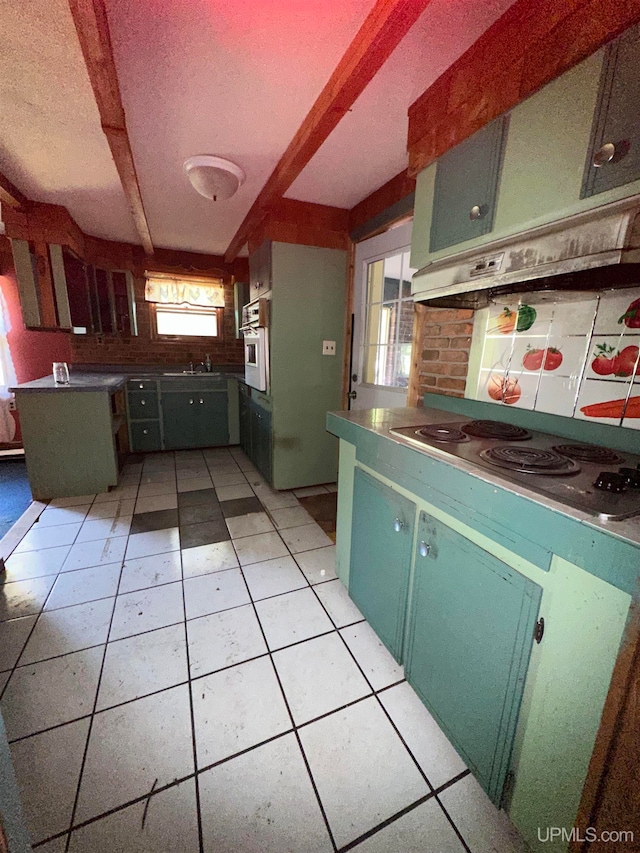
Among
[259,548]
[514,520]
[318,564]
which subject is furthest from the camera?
[259,548]

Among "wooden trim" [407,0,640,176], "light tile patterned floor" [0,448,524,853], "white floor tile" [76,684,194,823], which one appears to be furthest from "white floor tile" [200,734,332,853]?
"wooden trim" [407,0,640,176]

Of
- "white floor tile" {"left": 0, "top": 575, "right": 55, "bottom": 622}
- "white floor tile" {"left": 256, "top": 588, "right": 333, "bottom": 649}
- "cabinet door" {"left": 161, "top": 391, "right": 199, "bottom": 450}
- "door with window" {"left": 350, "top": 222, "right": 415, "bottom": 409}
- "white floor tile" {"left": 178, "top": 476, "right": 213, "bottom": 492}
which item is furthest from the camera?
"cabinet door" {"left": 161, "top": 391, "right": 199, "bottom": 450}

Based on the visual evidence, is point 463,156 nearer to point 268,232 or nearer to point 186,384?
point 268,232

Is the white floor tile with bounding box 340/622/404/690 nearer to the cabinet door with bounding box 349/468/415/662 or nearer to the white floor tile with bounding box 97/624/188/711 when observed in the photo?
the cabinet door with bounding box 349/468/415/662

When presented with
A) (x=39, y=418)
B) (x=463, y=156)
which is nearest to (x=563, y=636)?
(x=463, y=156)

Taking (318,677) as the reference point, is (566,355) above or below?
above

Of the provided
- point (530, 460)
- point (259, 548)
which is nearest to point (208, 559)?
point (259, 548)

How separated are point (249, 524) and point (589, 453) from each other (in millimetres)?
2135

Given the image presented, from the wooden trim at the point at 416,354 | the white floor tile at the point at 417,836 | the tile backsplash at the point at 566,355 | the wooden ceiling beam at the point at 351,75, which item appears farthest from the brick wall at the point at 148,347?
the white floor tile at the point at 417,836

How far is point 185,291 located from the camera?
445cm

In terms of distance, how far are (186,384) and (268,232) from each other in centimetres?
217

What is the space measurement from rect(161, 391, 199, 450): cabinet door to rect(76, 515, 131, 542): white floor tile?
1.65m

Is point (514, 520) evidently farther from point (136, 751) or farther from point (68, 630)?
point (68, 630)

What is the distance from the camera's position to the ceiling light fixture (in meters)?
2.18
